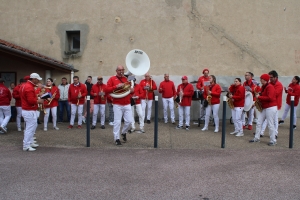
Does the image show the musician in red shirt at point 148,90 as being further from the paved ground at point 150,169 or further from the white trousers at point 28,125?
the white trousers at point 28,125

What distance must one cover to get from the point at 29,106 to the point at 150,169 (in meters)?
3.69

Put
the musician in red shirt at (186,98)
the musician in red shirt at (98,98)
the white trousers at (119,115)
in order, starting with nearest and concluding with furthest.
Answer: the white trousers at (119,115) → the musician in red shirt at (186,98) → the musician in red shirt at (98,98)

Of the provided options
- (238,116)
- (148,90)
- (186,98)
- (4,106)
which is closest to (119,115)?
(186,98)

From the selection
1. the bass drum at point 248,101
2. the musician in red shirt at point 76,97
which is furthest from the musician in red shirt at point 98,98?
the bass drum at point 248,101

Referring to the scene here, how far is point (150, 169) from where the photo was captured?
604 cm

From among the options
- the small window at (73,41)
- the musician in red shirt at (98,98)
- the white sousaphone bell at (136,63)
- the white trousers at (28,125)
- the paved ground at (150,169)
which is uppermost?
the small window at (73,41)

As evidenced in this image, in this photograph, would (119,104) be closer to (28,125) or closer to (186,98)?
(28,125)

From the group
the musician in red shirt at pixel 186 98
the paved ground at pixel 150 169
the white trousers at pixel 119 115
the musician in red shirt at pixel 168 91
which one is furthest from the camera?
the musician in red shirt at pixel 168 91

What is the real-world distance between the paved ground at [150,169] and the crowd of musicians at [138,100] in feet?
2.42

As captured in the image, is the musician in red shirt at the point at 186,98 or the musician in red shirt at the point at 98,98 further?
the musician in red shirt at the point at 98,98

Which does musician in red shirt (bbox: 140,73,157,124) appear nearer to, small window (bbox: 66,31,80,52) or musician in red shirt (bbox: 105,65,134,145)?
musician in red shirt (bbox: 105,65,134,145)

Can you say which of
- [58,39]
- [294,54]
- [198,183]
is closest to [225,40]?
[294,54]

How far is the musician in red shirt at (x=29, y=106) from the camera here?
299 inches

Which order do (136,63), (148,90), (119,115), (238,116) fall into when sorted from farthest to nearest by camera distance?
(148,90) → (136,63) → (238,116) → (119,115)
